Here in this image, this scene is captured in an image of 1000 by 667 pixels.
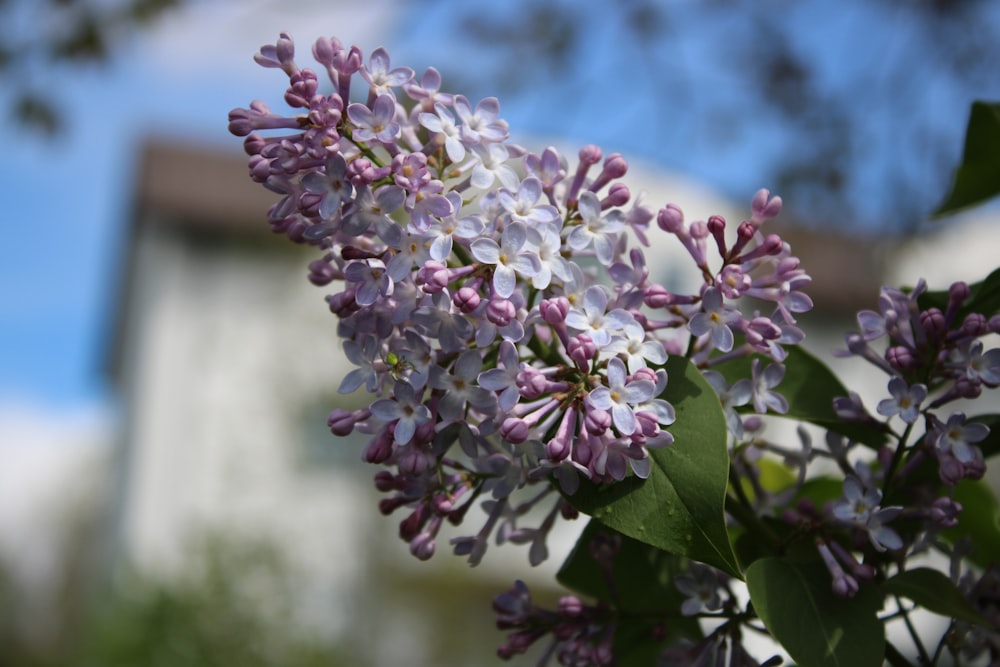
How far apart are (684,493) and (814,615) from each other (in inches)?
4.9

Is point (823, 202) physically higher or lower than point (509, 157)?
higher

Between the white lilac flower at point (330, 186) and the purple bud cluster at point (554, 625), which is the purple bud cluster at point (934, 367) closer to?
the purple bud cluster at point (554, 625)

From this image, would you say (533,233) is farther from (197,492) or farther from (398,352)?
(197,492)

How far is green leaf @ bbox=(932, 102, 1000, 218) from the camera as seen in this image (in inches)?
35.6

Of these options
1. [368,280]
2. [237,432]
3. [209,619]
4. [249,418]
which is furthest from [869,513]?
[237,432]

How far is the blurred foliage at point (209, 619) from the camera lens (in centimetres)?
893

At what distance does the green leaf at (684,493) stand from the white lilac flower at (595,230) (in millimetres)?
108

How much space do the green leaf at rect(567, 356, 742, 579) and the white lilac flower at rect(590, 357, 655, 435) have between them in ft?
0.13

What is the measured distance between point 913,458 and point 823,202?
173 inches

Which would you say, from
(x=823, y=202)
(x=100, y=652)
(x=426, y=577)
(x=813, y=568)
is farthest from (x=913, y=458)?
(x=426, y=577)

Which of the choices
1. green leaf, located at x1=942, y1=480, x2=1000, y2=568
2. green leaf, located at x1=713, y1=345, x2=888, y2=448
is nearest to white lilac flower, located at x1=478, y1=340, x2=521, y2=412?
green leaf, located at x1=713, y1=345, x2=888, y2=448

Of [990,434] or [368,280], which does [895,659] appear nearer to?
A: [990,434]

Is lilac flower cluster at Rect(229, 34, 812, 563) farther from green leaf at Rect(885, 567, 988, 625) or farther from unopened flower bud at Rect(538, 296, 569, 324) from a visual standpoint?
green leaf at Rect(885, 567, 988, 625)

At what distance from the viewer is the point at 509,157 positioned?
795 millimetres
